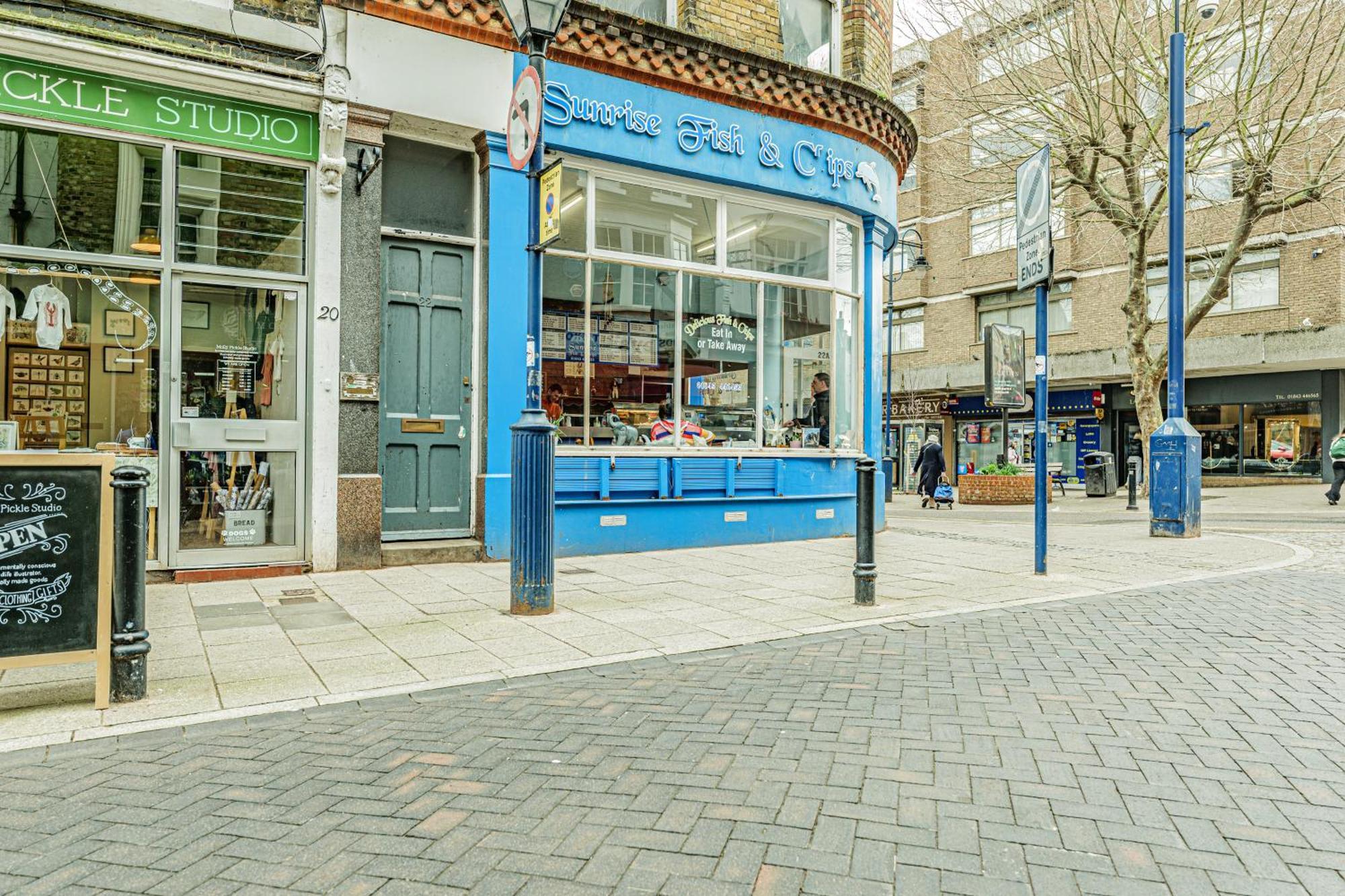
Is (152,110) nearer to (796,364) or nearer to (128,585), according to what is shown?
(128,585)

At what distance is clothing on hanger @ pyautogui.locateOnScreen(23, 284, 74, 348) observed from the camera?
679 centimetres

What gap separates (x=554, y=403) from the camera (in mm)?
9227

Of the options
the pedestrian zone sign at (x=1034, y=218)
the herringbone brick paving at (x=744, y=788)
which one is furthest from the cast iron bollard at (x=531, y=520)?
the pedestrian zone sign at (x=1034, y=218)

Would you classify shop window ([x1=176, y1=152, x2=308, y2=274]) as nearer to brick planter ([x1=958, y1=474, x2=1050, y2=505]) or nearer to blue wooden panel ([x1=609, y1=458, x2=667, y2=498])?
blue wooden panel ([x1=609, y1=458, x2=667, y2=498])

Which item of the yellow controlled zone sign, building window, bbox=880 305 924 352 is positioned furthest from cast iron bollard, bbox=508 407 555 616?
building window, bbox=880 305 924 352

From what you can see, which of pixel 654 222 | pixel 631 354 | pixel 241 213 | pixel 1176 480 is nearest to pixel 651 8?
pixel 654 222

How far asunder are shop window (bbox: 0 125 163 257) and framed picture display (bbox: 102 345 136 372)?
83 centimetres

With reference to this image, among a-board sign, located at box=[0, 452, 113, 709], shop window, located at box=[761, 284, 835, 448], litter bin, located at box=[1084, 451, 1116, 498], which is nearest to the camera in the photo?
a-board sign, located at box=[0, 452, 113, 709]

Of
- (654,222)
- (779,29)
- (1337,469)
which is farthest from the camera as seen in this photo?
(1337,469)

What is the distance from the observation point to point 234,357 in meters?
7.51

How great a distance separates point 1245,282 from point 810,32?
68.8ft

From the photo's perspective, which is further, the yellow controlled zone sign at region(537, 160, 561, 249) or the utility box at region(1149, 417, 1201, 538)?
the utility box at region(1149, 417, 1201, 538)

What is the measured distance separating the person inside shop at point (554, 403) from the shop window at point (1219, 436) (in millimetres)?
25093

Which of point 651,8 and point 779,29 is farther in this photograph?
point 779,29
